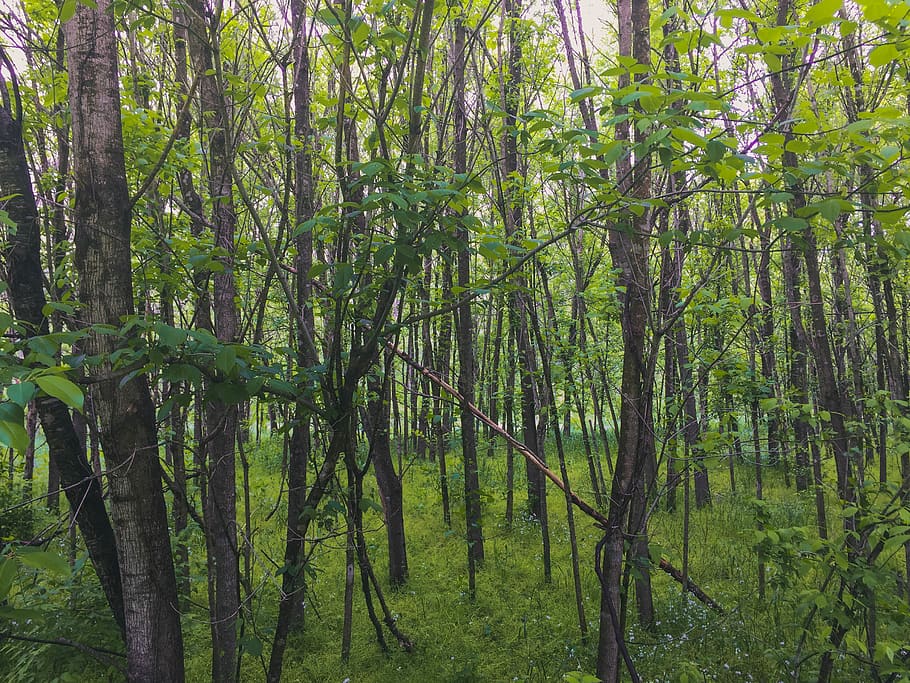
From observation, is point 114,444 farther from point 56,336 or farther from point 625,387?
point 625,387

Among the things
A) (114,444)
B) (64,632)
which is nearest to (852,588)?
(114,444)

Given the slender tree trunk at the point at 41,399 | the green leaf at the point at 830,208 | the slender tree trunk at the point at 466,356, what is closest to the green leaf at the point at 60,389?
the green leaf at the point at 830,208

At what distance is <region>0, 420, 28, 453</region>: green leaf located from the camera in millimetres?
1002

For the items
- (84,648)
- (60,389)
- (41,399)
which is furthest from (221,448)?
(60,389)

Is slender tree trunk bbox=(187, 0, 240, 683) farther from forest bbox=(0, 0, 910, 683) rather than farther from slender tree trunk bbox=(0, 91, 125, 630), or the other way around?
slender tree trunk bbox=(0, 91, 125, 630)

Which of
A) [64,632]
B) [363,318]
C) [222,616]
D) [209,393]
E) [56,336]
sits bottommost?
[64,632]

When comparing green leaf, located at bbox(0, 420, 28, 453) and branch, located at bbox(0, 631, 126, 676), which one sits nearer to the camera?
green leaf, located at bbox(0, 420, 28, 453)

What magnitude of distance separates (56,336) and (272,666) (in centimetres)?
212

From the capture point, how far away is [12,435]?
1027mm

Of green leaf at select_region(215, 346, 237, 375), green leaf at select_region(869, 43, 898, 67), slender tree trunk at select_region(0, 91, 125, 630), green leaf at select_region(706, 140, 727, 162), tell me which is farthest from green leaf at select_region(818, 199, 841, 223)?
slender tree trunk at select_region(0, 91, 125, 630)

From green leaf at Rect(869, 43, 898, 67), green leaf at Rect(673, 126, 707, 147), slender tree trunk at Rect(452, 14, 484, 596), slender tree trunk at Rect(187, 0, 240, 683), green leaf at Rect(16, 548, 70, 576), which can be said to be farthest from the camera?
slender tree trunk at Rect(452, 14, 484, 596)

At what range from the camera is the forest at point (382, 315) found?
1.98m

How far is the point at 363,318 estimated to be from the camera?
111 inches

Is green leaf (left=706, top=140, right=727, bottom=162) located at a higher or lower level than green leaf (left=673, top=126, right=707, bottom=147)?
lower
